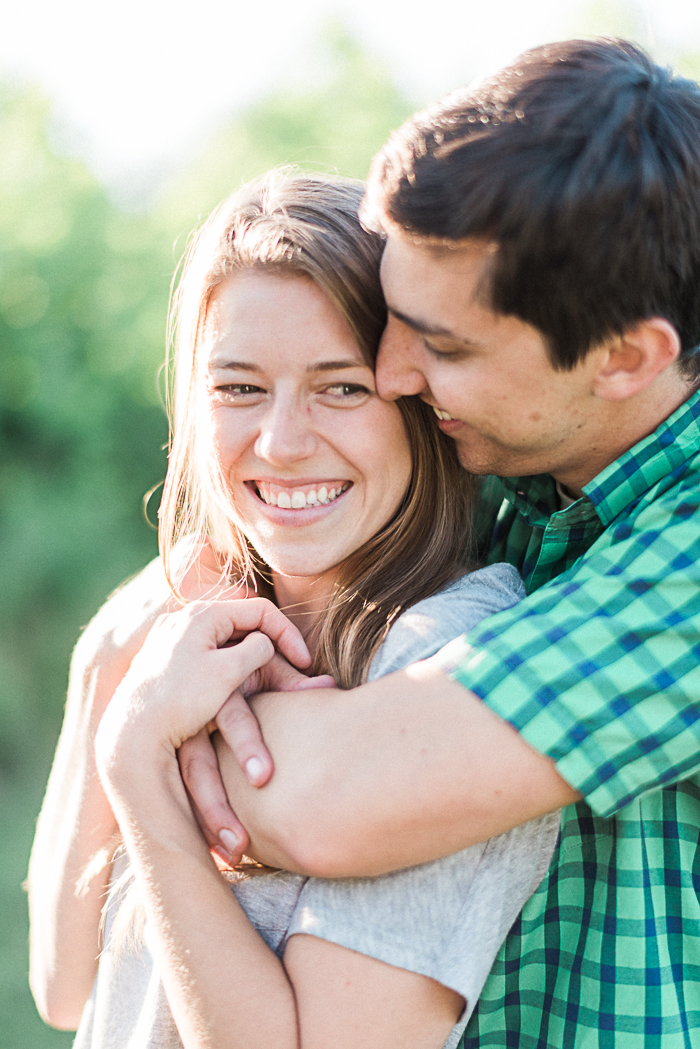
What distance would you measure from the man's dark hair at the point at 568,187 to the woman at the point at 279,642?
24 cm

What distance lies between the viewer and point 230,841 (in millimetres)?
1479

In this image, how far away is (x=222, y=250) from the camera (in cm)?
174

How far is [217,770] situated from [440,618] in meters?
0.44

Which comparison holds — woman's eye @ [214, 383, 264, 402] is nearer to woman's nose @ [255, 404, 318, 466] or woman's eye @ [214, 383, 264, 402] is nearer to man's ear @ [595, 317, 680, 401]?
woman's nose @ [255, 404, 318, 466]

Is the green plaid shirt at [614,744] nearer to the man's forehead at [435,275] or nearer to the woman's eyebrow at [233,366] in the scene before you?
the man's forehead at [435,275]

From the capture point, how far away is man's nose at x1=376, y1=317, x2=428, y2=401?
1.63m

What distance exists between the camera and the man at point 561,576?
1.28 meters

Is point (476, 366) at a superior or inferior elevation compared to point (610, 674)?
superior

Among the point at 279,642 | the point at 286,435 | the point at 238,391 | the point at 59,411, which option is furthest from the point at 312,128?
the point at 279,642

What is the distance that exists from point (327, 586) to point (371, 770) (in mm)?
602

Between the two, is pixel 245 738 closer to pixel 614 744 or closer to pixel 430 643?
pixel 430 643

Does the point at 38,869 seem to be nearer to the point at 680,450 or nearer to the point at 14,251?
the point at 680,450

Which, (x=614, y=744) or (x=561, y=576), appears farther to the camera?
(x=561, y=576)

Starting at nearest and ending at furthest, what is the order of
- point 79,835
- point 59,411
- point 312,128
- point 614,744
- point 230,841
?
point 614,744 < point 230,841 < point 79,835 < point 59,411 < point 312,128
